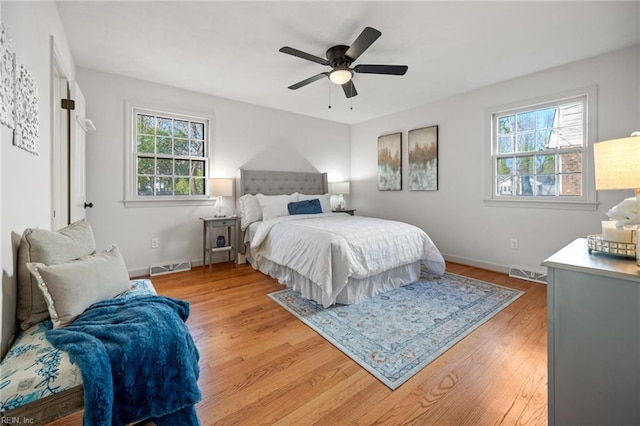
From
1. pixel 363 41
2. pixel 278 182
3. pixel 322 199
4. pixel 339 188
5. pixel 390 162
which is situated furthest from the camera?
pixel 339 188

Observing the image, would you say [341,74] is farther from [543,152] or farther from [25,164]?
[543,152]

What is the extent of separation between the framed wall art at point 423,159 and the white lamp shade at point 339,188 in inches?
49.5

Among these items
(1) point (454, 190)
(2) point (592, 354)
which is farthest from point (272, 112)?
(2) point (592, 354)

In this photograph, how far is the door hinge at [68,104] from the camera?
7.74 ft

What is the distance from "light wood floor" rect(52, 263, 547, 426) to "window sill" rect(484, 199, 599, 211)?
4.64ft

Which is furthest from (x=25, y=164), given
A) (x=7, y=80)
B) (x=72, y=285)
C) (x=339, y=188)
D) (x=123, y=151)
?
(x=339, y=188)

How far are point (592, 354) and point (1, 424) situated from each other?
2115mm

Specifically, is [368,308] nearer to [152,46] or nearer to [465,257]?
[465,257]

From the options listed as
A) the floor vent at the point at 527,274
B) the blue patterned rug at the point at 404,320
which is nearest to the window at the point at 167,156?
the blue patterned rug at the point at 404,320

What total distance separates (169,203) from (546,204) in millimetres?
4943

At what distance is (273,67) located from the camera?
3.15 metres

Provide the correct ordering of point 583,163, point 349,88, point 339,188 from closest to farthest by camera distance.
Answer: point 583,163, point 349,88, point 339,188

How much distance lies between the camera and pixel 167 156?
3.83 meters

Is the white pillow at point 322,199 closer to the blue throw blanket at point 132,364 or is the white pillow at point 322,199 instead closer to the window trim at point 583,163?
the window trim at point 583,163
